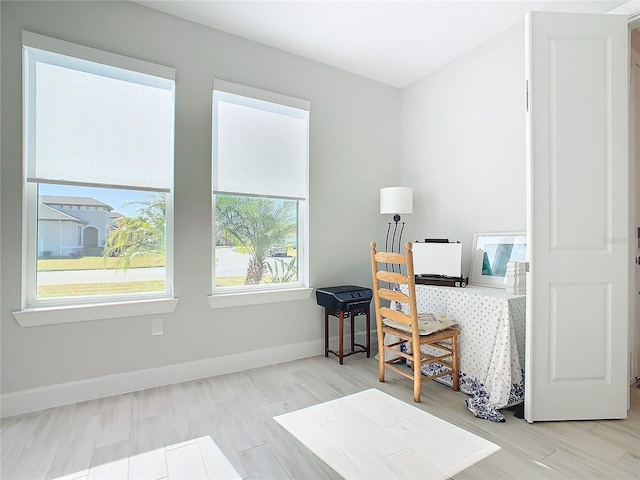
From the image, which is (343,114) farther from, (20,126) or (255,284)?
(20,126)

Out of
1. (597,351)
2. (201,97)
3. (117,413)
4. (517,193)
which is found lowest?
(117,413)

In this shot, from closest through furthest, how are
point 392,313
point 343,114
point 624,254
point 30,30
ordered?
1. point 624,254
2. point 30,30
3. point 392,313
4. point 343,114

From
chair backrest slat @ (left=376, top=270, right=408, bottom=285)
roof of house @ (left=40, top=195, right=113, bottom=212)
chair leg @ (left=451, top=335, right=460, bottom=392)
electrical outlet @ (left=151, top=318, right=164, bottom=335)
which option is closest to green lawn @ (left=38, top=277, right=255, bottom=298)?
electrical outlet @ (left=151, top=318, right=164, bottom=335)

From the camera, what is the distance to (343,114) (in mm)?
3582

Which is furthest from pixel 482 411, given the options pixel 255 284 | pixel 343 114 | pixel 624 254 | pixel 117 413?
pixel 343 114

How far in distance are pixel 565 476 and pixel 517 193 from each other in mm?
2013

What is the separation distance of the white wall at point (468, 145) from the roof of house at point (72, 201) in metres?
3.00

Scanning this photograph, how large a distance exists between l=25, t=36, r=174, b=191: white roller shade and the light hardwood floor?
159cm

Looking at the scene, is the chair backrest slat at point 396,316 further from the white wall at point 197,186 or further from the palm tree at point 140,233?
the palm tree at point 140,233

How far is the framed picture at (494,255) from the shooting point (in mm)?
2738

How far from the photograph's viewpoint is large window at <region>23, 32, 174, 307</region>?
2.29 meters

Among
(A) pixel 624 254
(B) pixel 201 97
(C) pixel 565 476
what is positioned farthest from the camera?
(B) pixel 201 97

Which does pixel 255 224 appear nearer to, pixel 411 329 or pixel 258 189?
pixel 258 189

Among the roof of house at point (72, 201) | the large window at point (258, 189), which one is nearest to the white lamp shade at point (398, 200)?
the large window at point (258, 189)
